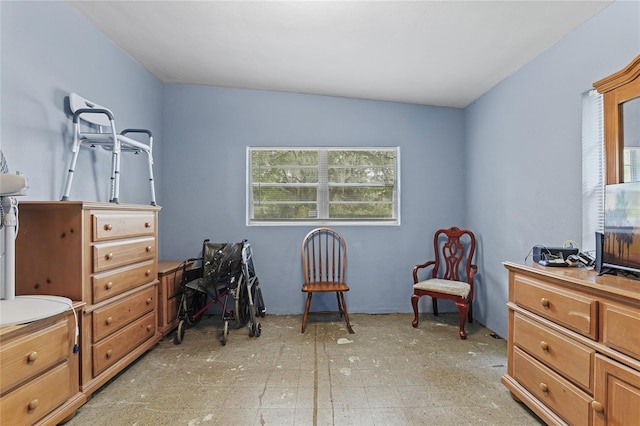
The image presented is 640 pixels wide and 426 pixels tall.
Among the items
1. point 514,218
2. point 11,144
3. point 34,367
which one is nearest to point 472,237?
point 514,218

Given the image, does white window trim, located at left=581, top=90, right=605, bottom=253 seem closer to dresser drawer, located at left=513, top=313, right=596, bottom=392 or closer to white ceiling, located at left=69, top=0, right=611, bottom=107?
white ceiling, located at left=69, top=0, right=611, bottom=107

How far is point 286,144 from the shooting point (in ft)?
10.8

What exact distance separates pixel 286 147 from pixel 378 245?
1472mm

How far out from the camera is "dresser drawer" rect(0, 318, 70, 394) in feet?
4.16

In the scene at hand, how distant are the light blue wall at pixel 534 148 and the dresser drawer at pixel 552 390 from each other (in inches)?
35.4

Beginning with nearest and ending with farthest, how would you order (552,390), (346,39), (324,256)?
(552,390) → (346,39) → (324,256)

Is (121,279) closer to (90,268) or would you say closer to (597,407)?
(90,268)

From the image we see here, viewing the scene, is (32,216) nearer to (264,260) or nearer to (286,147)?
(264,260)

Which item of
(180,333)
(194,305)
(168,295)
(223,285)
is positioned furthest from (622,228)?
(194,305)

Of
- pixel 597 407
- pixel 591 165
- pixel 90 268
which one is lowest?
→ pixel 597 407

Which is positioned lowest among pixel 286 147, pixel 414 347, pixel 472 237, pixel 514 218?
pixel 414 347

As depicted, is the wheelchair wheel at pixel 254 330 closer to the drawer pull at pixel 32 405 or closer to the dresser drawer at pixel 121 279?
the dresser drawer at pixel 121 279

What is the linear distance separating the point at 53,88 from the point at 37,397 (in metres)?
1.82

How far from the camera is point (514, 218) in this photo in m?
2.51
